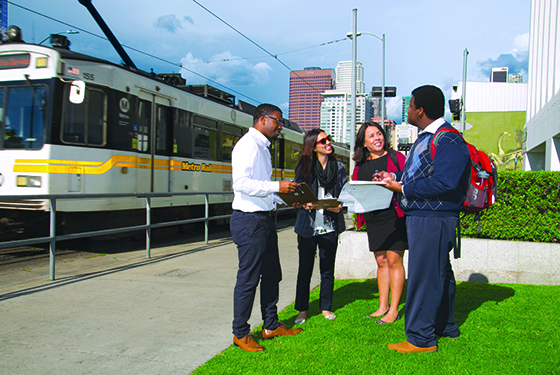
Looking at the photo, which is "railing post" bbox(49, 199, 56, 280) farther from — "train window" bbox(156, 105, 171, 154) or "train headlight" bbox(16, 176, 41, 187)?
"train window" bbox(156, 105, 171, 154)

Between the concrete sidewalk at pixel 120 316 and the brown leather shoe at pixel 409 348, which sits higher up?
the brown leather shoe at pixel 409 348

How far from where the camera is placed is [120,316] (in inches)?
169

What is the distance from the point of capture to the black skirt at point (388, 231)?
13.6 feet

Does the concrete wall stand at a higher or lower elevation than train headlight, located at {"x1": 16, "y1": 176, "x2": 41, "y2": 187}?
lower

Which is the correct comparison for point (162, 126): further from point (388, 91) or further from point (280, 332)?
point (388, 91)

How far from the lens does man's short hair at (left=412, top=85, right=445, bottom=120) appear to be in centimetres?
347

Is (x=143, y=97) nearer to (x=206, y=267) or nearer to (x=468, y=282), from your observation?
(x=206, y=267)

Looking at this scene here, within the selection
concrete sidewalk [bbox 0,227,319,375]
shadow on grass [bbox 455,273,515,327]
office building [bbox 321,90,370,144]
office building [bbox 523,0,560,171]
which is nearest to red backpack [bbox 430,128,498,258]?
shadow on grass [bbox 455,273,515,327]

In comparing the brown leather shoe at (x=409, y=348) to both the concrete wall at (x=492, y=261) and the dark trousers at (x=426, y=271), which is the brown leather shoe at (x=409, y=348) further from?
the concrete wall at (x=492, y=261)

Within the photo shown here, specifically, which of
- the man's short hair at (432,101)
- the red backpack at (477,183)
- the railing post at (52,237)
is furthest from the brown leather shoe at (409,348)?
the railing post at (52,237)

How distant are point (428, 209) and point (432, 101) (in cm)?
85

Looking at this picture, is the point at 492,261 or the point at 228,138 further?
the point at 228,138

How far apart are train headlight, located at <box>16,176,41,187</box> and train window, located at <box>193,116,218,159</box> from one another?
13.0 feet

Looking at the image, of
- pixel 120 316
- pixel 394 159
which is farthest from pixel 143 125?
pixel 394 159
